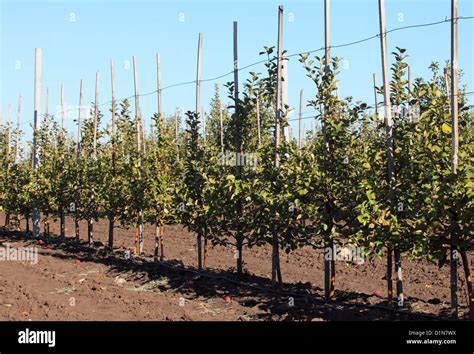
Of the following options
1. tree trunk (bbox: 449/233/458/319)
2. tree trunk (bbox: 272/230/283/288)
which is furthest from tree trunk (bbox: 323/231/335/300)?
tree trunk (bbox: 449/233/458/319)

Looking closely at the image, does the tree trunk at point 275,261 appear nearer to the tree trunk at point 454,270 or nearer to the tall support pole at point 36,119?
the tree trunk at point 454,270

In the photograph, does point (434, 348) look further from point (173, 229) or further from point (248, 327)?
point (173, 229)

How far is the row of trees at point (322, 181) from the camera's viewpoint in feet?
31.7

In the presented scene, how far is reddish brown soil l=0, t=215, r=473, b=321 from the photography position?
36.9 feet

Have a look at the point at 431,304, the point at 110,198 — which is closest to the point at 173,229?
the point at 110,198

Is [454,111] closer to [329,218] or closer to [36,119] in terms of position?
[329,218]

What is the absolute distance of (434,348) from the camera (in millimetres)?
8414

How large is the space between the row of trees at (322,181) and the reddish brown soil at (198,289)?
0.83 meters

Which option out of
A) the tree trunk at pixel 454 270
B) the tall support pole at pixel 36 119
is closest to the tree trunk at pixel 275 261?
the tree trunk at pixel 454 270

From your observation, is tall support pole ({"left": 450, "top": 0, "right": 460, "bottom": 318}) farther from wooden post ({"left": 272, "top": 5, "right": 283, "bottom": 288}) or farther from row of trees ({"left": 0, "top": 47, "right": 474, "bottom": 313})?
wooden post ({"left": 272, "top": 5, "right": 283, "bottom": 288})

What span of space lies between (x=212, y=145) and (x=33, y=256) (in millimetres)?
9040

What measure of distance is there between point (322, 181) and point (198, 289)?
Result: 4471mm

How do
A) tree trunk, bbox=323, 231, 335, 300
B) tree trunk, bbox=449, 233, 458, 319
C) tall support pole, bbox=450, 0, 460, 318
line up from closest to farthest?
tall support pole, bbox=450, 0, 460, 318 < tree trunk, bbox=449, 233, 458, 319 < tree trunk, bbox=323, 231, 335, 300

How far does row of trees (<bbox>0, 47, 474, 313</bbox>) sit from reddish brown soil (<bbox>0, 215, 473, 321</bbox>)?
830mm
